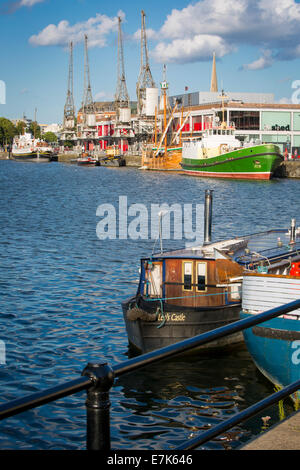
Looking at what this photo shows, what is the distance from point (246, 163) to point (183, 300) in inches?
2385

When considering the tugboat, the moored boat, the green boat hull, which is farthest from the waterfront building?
the green boat hull

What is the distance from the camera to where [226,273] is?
49.9 feet

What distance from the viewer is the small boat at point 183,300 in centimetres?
1423

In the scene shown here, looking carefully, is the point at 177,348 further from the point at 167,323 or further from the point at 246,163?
the point at 246,163

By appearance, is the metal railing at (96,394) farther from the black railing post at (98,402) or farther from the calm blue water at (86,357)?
the calm blue water at (86,357)

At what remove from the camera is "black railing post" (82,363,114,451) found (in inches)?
104

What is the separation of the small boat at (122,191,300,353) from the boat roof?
0.29ft

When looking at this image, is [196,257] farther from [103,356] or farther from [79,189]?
[79,189]

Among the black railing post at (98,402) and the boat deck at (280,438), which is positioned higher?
the black railing post at (98,402)

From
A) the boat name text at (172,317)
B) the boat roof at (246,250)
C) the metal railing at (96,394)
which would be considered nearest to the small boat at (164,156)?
the boat roof at (246,250)

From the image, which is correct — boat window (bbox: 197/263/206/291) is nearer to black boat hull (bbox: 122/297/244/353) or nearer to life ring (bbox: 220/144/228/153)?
black boat hull (bbox: 122/297/244/353)

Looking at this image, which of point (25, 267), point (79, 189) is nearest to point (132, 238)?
point (25, 267)

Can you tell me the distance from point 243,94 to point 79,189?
233 ft

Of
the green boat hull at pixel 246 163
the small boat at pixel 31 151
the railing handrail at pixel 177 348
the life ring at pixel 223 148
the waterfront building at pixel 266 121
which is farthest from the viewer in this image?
the small boat at pixel 31 151
